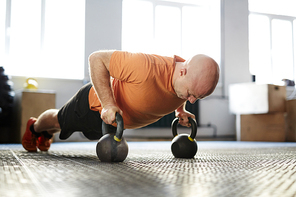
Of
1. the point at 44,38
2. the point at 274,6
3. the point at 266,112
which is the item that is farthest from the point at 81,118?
the point at 274,6

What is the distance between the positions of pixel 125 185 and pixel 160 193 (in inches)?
4.3

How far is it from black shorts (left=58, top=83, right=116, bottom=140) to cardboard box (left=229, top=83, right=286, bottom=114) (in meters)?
3.31

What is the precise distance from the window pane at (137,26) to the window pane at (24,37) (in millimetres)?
1295

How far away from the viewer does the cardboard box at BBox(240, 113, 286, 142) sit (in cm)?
432

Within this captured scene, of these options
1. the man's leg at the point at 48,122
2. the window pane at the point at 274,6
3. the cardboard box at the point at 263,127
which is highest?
the window pane at the point at 274,6

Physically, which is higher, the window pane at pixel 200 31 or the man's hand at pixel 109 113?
the window pane at pixel 200 31

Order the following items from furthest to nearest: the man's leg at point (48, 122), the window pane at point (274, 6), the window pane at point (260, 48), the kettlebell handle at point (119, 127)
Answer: the window pane at point (274, 6) < the window pane at point (260, 48) < the man's leg at point (48, 122) < the kettlebell handle at point (119, 127)

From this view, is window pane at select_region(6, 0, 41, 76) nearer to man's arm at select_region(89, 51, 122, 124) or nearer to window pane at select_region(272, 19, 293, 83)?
man's arm at select_region(89, 51, 122, 124)

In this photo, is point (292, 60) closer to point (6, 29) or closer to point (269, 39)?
point (269, 39)

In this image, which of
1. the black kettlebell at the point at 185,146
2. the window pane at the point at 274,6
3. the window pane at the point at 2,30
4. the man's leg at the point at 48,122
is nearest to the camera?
the black kettlebell at the point at 185,146

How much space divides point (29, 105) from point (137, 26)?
2246mm

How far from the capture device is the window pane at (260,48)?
5508 mm

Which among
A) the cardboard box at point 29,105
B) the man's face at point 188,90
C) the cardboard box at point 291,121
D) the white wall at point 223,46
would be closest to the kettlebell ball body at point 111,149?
the man's face at point 188,90

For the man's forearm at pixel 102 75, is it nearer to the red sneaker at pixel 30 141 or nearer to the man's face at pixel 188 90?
the man's face at pixel 188 90
